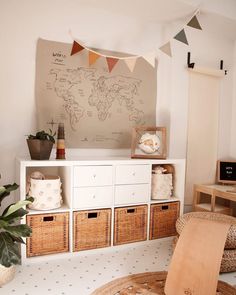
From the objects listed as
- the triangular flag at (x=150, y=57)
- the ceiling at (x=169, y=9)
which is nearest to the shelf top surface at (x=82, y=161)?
the triangular flag at (x=150, y=57)

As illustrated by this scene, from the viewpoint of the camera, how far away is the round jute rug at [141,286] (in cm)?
169

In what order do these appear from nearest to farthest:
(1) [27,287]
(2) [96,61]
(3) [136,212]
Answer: (1) [27,287], (3) [136,212], (2) [96,61]

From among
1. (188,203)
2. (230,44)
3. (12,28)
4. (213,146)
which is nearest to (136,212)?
(188,203)

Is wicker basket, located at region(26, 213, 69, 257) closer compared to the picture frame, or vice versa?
wicker basket, located at region(26, 213, 69, 257)

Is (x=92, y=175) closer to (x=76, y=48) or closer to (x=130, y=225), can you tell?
(x=130, y=225)

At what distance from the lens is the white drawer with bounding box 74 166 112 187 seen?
7.10 ft

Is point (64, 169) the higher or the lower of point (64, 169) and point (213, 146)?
the lower

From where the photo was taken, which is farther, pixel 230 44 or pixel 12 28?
pixel 230 44

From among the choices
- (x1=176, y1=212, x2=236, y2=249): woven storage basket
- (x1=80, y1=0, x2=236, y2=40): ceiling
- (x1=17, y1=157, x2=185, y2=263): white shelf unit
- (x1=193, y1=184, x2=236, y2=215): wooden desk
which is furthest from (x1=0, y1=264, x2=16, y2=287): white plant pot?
Result: (x1=80, y1=0, x2=236, y2=40): ceiling

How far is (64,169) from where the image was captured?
2.30 m

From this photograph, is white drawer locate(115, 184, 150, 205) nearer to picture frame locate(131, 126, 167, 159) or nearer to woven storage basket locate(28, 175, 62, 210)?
picture frame locate(131, 126, 167, 159)

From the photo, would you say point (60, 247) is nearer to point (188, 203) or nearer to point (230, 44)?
point (188, 203)

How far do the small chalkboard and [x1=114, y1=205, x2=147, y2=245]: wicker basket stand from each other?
3.97ft

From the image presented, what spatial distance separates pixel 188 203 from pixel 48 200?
1672 mm
